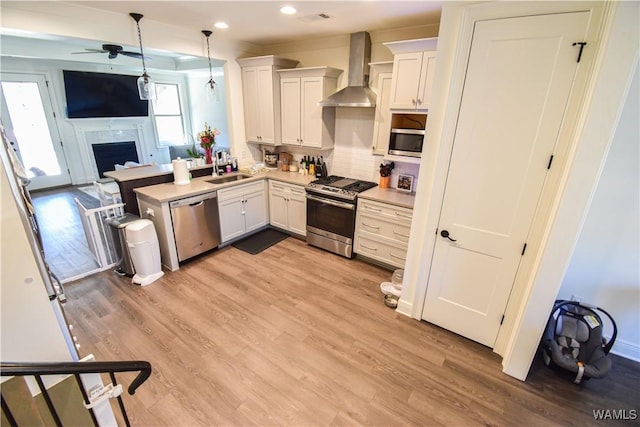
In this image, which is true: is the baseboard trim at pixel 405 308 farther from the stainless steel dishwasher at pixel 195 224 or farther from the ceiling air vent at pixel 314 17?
the ceiling air vent at pixel 314 17

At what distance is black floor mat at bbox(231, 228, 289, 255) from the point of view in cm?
404

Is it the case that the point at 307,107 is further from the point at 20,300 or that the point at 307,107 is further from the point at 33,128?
the point at 33,128

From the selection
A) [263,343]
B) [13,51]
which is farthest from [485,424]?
[13,51]

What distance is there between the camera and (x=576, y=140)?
1.71 m

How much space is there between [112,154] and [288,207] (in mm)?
5503

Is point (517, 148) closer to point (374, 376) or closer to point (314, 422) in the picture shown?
point (374, 376)

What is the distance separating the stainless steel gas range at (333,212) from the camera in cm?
359

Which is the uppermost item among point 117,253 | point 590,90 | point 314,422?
point 590,90

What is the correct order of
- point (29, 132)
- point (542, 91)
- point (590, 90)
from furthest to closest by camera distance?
1. point (29, 132)
2. point (542, 91)
3. point (590, 90)

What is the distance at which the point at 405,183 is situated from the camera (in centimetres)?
358

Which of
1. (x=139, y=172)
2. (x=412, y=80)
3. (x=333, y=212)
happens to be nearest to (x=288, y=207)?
(x=333, y=212)

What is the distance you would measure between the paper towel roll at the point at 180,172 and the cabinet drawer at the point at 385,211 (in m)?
2.26

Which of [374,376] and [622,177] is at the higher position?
[622,177]

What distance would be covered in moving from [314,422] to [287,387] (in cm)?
31
